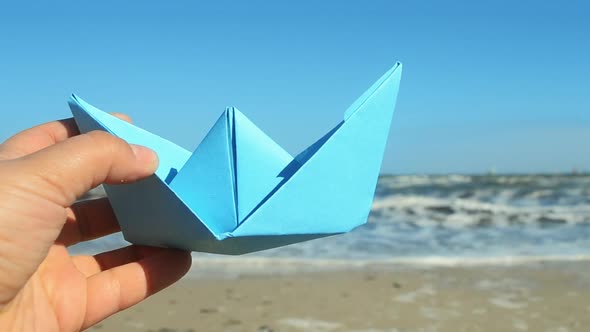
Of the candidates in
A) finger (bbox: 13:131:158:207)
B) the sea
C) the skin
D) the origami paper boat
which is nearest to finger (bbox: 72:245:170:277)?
the skin

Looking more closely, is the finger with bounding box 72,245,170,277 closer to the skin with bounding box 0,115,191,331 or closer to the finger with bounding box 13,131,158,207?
the skin with bounding box 0,115,191,331

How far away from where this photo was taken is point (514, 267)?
4648 mm

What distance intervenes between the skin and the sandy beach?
1.80 m

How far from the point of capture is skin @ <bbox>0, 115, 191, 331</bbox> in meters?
1.10

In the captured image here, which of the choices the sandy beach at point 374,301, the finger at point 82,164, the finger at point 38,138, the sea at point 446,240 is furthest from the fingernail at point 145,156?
the sea at point 446,240

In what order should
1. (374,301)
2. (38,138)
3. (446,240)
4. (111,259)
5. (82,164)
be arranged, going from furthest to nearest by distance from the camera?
(446,240) < (374,301) < (111,259) < (38,138) < (82,164)

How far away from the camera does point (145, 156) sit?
3.64 ft

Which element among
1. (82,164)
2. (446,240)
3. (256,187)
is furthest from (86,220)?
(446,240)

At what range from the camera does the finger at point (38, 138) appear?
55.3 inches

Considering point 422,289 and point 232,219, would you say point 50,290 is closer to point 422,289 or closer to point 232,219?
point 232,219

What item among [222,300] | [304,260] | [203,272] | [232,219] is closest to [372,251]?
[304,260]

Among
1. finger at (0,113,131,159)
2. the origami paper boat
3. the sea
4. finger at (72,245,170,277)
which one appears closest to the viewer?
the origami paper boat

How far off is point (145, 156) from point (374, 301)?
283 centimetres

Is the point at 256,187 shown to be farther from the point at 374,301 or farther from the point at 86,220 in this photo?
the point at 374,301
